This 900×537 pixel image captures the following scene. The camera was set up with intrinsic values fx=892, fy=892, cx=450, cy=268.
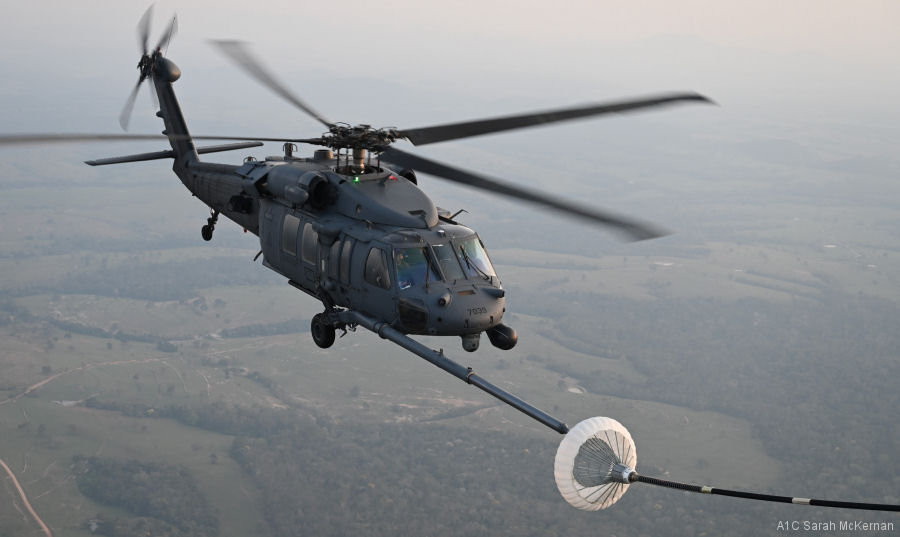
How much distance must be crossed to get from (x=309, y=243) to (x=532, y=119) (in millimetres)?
8368

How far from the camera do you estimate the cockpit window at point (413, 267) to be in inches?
904

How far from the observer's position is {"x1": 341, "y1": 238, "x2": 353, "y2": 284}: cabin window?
2445 centimetres

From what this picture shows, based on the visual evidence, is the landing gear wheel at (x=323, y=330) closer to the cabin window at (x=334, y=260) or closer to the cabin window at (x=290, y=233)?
the cabin window at (x=334, y=260)

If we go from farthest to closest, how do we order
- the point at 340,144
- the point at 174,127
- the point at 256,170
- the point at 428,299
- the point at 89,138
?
the point at 174,127 < the point at 256,170 < the point at 340,144 < the point at 428,299 < the point at 89,138

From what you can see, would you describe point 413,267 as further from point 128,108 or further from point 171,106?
point 171,106

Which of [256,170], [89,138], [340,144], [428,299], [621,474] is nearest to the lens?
[621,474]

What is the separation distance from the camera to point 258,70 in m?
25.2

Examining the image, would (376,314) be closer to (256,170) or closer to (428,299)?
(428,299)

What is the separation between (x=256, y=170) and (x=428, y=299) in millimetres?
8828

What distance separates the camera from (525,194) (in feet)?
66.2

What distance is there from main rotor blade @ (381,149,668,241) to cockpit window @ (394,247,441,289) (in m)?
2.12

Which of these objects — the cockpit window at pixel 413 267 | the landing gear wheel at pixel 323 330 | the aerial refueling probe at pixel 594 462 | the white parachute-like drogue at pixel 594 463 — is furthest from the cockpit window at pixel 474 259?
the white parachute-like drogue at pixel 594 463

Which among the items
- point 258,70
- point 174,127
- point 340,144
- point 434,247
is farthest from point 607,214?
point 174,127

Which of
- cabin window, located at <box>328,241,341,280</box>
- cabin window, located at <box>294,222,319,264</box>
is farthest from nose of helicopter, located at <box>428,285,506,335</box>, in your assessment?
cabin window, located at <box>294,222,319,264</box>
